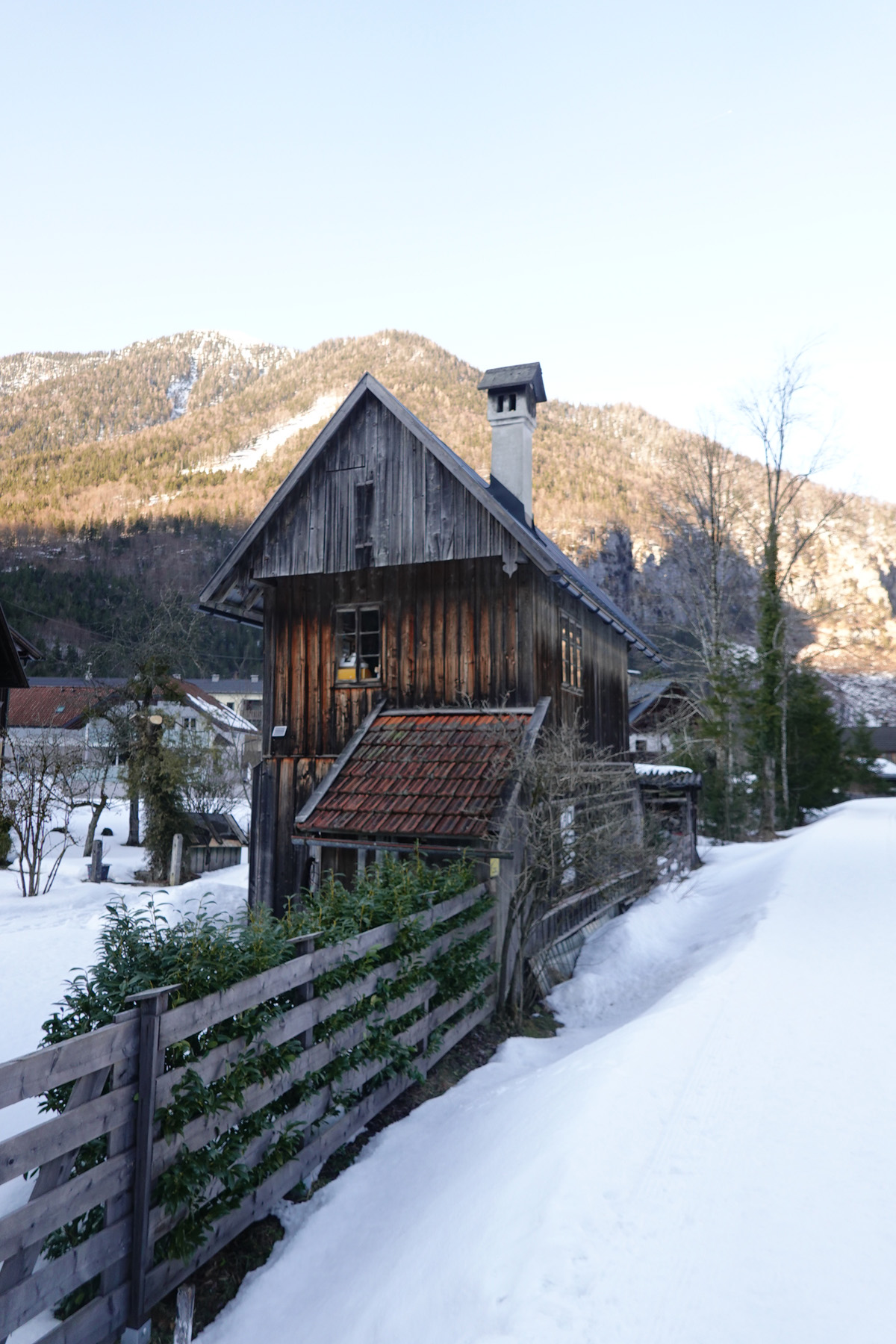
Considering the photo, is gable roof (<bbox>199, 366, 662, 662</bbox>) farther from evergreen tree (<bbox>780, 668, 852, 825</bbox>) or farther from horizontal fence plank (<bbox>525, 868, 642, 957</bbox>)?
evergreen tree (<bbox>780, 668, 852, 825</bbox>)

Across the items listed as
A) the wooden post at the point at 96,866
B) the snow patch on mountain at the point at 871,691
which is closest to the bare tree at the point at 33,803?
the wooden post at the point at 96,866

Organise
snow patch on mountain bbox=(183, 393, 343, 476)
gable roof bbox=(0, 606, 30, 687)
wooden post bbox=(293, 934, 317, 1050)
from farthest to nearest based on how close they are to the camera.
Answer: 1. snow patch on mountain bbox=(183, 393, 343, 476)
2. gable roof bbox=(0, 606, 30, 687)
3. wooden post bbox=(293, 934, 317, 1050)

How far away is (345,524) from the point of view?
13.9 m

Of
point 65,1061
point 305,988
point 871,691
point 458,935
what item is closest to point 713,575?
point 458,935

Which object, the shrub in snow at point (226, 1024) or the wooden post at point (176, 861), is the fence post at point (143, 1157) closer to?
the shrub in snow at point (226, 1024)

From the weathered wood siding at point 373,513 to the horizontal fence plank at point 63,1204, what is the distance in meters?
9.97

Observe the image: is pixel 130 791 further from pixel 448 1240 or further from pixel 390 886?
pixel 448 1240

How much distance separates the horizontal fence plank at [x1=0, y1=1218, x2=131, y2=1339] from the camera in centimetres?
347

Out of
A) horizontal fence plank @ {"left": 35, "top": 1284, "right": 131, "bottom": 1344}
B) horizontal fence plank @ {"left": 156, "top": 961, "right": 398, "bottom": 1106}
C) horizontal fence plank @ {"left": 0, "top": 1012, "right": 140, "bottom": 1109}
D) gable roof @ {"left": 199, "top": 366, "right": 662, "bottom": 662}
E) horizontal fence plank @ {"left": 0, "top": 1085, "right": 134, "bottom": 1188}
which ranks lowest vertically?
horizontal fence plank @ {"left": 35, "top": 1284, "right": 131, "bottom": 1344}

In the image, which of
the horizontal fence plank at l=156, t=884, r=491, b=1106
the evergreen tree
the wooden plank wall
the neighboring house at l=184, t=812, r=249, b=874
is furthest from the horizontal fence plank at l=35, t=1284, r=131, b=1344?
the evergreen tree

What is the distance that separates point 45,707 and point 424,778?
189 ft

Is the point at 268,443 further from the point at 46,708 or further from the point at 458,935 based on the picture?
the point at 458,935

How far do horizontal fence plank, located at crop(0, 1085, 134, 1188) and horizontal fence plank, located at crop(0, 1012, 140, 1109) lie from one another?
0.47ft

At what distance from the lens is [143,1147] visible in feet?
13.8
